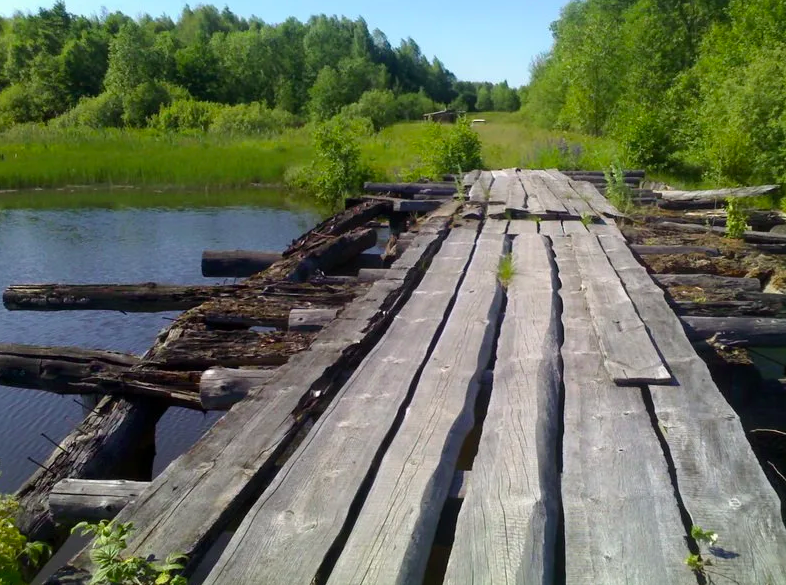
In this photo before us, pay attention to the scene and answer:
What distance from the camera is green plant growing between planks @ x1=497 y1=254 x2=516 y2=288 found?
548 cm

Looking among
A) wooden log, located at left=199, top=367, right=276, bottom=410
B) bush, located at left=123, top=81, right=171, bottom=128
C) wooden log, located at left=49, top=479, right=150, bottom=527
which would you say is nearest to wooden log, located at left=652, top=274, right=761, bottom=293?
wooden log, located at left=199, top=367, right=276, bottom=410

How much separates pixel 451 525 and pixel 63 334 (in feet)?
27.3

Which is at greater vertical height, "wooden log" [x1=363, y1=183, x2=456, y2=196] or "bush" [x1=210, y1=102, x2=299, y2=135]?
"bush" [x1=210, y1=102, x2=299, y2=135]

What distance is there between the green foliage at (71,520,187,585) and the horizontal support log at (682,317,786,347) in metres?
3.32

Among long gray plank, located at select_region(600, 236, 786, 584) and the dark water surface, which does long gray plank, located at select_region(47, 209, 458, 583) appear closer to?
long gray plank, located at select_region(600, 236, 786, 584)

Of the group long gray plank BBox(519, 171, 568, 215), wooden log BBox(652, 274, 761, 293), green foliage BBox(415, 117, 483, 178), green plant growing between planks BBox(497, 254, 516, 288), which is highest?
green foliage BBox(415, 117, 483, 178)

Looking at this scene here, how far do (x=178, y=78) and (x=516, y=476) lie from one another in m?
63.4

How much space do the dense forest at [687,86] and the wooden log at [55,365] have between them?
1336 cm

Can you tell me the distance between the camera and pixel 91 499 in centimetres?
287

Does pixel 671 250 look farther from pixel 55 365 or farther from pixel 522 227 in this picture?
pixel 55 365

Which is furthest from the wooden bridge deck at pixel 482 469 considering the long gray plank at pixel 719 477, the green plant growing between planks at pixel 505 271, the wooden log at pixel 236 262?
the wooden log at pixel 236 262

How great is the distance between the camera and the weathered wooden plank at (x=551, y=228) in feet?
24.2

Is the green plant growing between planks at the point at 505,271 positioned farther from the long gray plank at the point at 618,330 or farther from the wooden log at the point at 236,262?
the wooden log at the point at 236,262

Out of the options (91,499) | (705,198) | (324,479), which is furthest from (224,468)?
(705,198)
